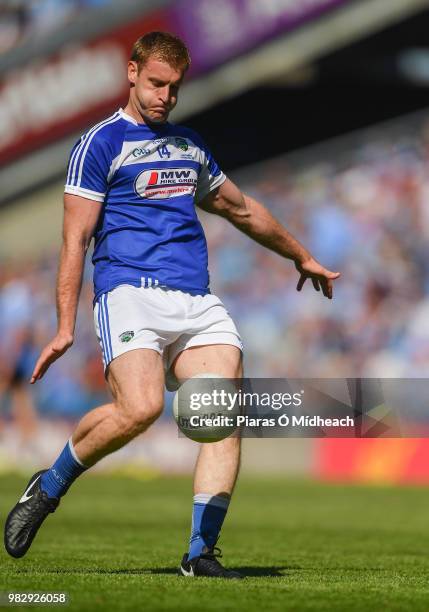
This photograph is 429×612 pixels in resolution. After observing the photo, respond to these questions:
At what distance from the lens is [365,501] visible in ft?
42.1

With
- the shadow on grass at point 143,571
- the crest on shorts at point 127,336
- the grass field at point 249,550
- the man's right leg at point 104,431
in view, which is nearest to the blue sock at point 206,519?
the grass field at point 249,550

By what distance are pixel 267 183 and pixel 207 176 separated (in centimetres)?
1428

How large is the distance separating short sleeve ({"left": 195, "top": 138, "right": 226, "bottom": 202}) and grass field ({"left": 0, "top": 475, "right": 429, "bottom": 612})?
181 cm

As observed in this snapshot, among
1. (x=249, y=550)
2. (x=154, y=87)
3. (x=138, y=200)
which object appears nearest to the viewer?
(x=154, y=87)

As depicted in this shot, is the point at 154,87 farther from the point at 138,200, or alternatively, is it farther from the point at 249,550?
the point at 249,550

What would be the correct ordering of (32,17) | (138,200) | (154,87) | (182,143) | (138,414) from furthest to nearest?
(32,17), (182,143), (138,200), (154,87), (138,414)

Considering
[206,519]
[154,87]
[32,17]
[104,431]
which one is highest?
[32,17]

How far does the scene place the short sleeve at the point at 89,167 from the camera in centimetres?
568

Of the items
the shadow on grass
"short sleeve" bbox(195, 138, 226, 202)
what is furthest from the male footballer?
the shadow on grass

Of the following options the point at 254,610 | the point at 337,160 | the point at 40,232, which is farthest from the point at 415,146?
the point at 254,610

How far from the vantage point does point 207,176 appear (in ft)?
20.4

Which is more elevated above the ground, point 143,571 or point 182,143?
point 182,143

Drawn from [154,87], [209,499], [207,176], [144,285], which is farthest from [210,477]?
[154,87]

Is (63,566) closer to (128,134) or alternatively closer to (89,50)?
(128,134)
